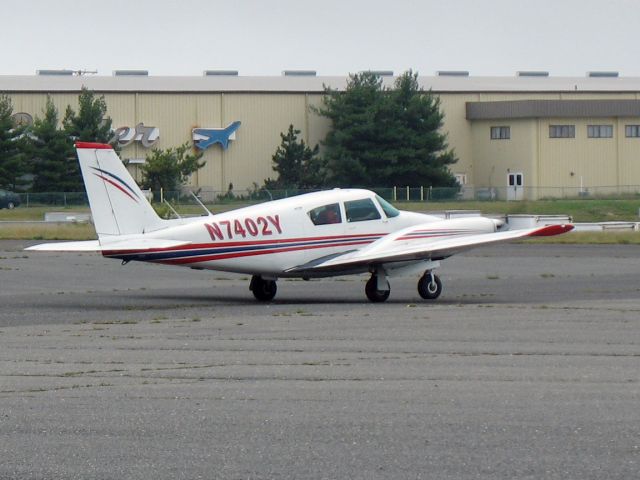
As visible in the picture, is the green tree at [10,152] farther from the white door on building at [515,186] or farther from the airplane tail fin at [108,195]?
the airplane tail fin at [108,195]

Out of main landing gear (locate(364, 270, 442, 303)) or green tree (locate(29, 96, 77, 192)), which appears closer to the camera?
main landing gear (locate(364, 270, 442, 303))

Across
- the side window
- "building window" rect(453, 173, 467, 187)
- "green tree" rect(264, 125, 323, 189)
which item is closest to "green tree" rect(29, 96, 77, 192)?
"green tree" rect(264, 125, 323, 189)

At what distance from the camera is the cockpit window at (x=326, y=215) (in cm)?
2327

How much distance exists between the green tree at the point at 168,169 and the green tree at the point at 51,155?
4.69m

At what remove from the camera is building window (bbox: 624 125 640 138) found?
83938 millimetres

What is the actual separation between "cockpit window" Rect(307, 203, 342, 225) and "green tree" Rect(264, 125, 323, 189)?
5659cm

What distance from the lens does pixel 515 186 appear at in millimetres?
79438

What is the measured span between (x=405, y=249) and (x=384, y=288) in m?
0.85

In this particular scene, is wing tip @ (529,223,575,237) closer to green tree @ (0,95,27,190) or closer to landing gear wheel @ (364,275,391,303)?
landing gear wheel @ (364,275,391,303)

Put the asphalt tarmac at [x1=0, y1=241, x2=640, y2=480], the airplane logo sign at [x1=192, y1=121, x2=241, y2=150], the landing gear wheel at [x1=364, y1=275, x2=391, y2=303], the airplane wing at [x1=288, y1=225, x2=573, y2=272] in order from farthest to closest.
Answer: the airplane logo sign at [x1=192, y1=121, x2=241, y2=150] → the landing gear wheel at [x1=364, y1=275, x2=391, y2=303] → the airplane wing at [x1=288, y1=225, x2=573, y2=272] → the asphalt tarmac at [x1=0, y1=241, x2=640, y2=480]

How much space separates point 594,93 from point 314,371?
249 ft

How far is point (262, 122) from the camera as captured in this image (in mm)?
81875

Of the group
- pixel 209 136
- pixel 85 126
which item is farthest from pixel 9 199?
pixel 209 136

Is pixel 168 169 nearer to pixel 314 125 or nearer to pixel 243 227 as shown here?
pixel 314 125
